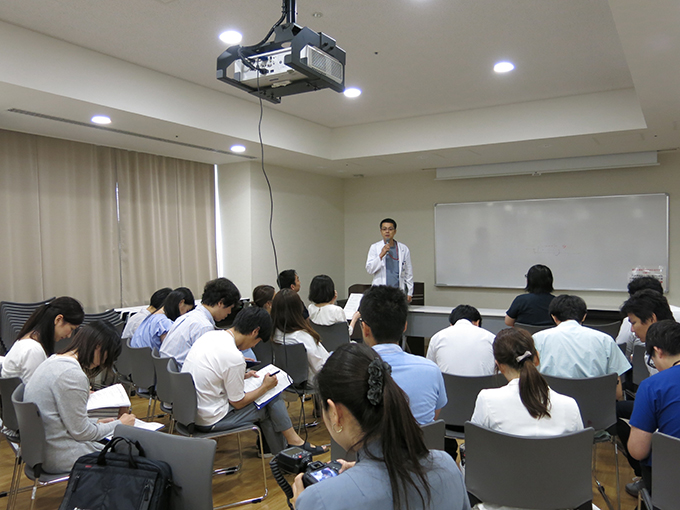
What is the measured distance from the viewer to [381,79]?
14.6ft

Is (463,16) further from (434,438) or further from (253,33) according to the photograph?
(434,438)

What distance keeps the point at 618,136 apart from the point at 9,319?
5.97 meters

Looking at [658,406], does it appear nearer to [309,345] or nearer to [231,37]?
[309,345]

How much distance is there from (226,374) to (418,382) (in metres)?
1.22

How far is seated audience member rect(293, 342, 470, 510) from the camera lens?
3.13 ft

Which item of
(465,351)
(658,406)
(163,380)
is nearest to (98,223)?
(163,380)

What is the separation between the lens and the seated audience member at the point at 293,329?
3445 mm

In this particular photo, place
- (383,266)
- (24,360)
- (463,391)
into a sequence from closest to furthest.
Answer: (463,391)
(24,360)
(383,266)

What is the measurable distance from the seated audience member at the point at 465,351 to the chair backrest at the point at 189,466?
1.65 metres

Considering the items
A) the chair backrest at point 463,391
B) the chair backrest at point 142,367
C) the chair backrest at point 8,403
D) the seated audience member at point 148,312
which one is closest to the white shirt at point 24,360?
the chair backrest at point 8,403

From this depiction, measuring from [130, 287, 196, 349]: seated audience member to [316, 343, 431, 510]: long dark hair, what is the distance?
2.92 meters

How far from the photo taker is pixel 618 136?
16.7 ft

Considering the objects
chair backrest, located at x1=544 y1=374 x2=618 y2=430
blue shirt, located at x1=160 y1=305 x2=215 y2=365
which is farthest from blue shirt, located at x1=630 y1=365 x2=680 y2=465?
blue shirt, located at x1=160 y1=305 x2=215 y2=365

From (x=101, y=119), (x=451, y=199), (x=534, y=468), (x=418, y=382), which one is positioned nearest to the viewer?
(x=534, y=468)
